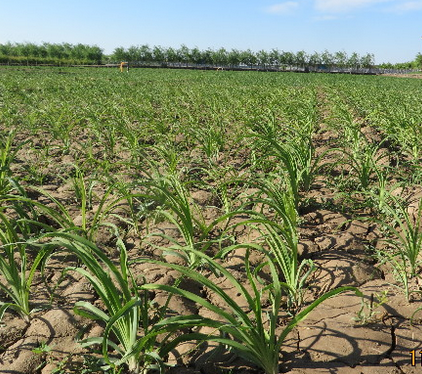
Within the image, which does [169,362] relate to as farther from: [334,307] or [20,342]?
[334,307]

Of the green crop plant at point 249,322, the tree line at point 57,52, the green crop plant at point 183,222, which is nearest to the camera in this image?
the green crop plant at point 249,322

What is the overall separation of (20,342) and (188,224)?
0.90 m

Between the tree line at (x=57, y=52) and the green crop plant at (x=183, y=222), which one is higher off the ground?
the tree line at (x=57, y=52)

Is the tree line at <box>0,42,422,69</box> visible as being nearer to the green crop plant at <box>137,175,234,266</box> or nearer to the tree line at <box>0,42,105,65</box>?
the tree line at <box>0,42,105,65</box>

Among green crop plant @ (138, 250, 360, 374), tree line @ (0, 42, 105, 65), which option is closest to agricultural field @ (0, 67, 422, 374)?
green crop plant @ (138, 250, 360, 374)

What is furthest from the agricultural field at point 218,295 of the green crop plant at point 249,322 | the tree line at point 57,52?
the tree line at point 57,52

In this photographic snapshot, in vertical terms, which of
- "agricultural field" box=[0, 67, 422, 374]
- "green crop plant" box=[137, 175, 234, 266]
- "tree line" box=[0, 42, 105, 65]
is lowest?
"agricultural field" box=[0, 67, 422, 374]

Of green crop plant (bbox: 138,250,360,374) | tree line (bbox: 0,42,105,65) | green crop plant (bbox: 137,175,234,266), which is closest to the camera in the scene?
green crop plant (bbox: 138,250,360,374)

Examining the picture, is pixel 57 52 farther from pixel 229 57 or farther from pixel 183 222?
pixel 183 222

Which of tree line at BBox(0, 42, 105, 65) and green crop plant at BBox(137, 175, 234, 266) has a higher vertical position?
tree line at BBox(0, 42, 105, 65)

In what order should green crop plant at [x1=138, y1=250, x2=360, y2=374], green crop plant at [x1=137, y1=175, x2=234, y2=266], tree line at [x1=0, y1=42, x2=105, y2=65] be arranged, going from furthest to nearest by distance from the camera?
tree line at [x1=0, y1=42, x2=105, y2=65]
green crop plant at [x1=137, y1=175, x2=234, y2=266]
green crop plant at [x1=138, y1=250, x2=360, y2=374]

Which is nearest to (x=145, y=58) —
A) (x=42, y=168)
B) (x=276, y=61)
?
(x=276, y=61)

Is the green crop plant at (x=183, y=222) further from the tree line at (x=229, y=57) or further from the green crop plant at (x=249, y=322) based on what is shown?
the tree line at (x=229, y=57)

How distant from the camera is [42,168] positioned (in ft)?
11.3
